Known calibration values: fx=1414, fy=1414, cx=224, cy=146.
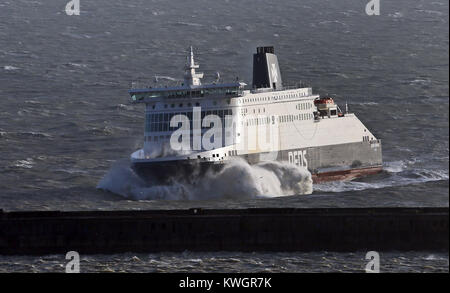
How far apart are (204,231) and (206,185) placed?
16.8 meters

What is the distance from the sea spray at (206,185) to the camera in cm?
9319

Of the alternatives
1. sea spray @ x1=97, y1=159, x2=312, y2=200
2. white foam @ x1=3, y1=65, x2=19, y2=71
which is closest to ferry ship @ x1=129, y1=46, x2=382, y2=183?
sea spray @ x1=97, y1=159, x2=312, y2=200

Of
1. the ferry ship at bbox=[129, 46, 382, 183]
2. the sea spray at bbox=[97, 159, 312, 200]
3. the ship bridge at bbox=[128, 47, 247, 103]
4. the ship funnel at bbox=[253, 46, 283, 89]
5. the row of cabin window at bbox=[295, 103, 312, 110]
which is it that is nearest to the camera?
the sea spray at bbox=[97, 159, 312, 200]

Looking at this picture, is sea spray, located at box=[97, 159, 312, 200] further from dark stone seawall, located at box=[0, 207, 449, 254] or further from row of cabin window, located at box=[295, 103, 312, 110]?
dark stone seawall, located at box=[0, 207, 449, 254]

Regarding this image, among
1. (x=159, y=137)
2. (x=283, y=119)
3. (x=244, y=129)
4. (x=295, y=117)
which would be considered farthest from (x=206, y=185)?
(x=295, y=117)

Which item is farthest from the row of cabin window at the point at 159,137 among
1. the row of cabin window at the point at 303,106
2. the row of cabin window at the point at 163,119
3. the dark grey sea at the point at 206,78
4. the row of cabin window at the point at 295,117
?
the row of cabin window at the point at 303,106

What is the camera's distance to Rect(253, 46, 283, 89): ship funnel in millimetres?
106688

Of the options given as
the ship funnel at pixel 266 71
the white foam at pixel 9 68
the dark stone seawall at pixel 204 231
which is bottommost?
the dark stone seawall at pixel 204 231

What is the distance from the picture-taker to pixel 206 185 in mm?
94062

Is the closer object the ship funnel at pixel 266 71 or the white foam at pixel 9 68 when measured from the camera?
the ship funnel at pixel 266 71

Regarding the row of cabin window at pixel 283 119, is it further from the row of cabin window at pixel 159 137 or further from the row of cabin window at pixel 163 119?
the row of cabin window at pixel 163 119

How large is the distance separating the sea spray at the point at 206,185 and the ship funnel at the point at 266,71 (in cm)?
1099

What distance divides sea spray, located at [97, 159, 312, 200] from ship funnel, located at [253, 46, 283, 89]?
36.1ft

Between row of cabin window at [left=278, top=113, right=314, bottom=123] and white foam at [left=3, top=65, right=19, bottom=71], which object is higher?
white foam at [left=3, top=65, right=19, bottom=71]
